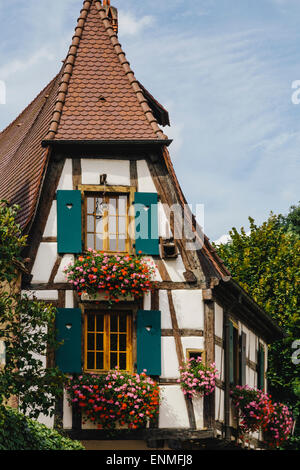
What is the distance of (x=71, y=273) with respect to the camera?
19.5 m

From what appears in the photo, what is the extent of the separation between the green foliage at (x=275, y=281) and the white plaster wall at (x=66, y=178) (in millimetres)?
10488

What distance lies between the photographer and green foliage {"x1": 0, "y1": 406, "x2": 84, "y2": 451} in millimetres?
14922

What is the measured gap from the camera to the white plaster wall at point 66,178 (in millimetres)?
20375

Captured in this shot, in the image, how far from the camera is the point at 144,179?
20.6 metres

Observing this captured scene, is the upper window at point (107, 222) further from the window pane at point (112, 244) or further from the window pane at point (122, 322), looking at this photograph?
the window pane at point (122, 322)

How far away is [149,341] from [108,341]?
792 mm

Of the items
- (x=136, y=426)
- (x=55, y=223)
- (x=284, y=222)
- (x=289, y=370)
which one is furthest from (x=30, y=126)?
(x=284, y=222)

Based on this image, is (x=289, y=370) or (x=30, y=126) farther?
(x=289, y=370)

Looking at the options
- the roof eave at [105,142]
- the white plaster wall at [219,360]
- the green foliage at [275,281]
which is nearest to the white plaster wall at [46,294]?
the roof eave at [105,142]

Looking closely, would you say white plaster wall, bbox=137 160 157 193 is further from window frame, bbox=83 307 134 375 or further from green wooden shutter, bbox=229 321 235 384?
green wooden shutter, bbox=229 321 235 384

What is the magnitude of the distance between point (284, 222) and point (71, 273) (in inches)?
936

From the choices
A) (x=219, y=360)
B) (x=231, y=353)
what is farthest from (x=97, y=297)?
(x=231, y=353)
